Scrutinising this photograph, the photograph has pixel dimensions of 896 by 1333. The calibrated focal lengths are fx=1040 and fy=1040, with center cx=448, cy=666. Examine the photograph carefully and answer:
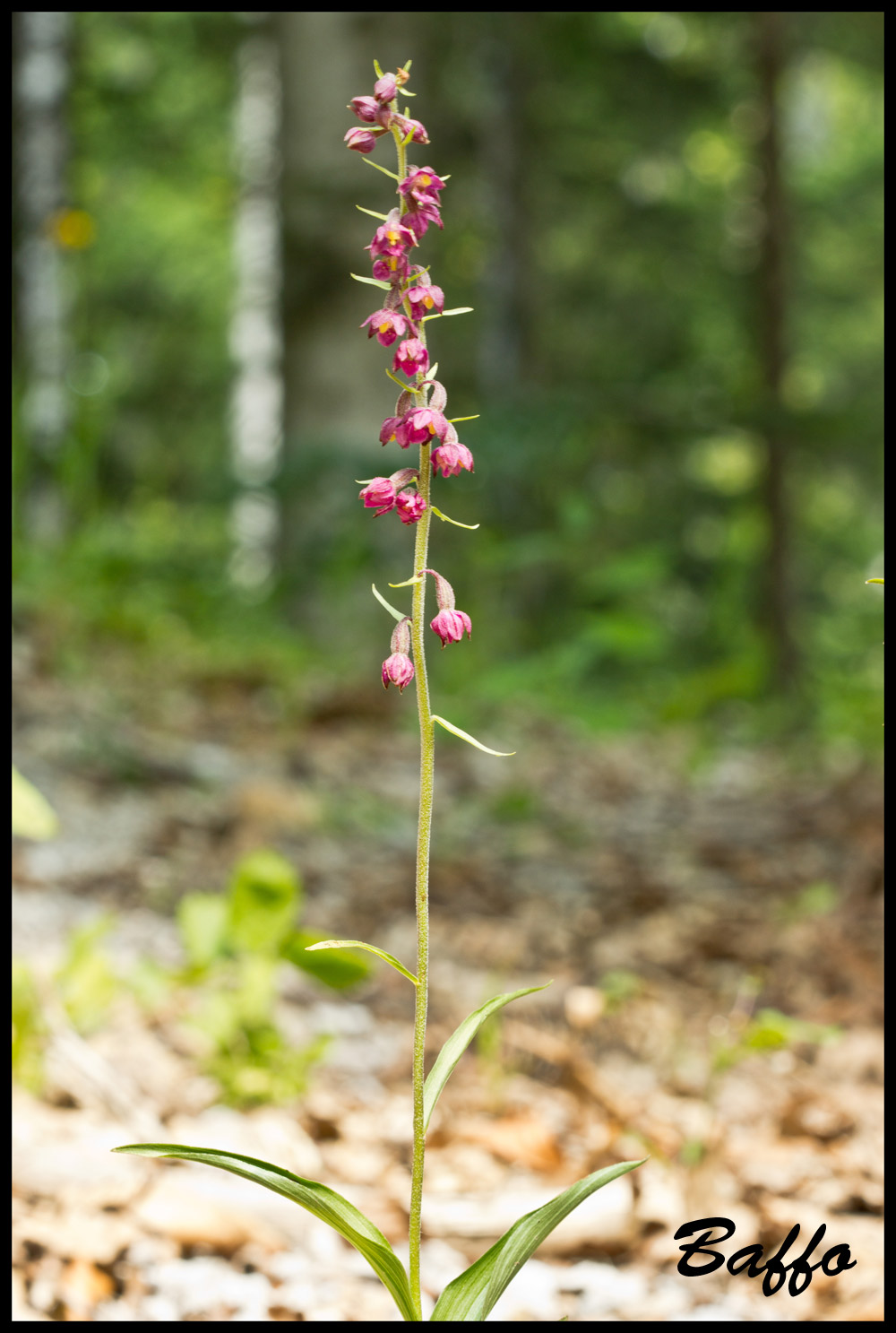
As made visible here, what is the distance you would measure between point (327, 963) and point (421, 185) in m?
1.34

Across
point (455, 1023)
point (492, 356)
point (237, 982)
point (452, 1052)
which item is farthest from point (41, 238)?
point (452, 1052)

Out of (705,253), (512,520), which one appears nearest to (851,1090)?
(512,520)

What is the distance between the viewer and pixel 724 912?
2.98 m

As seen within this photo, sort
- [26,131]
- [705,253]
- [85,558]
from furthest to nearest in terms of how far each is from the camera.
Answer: [705,253] → [26,131] → [85,558]

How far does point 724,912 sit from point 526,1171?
1.40 m

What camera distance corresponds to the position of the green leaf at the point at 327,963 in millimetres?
1849

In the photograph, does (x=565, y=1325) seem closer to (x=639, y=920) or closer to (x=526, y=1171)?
(x=526, y=1171)

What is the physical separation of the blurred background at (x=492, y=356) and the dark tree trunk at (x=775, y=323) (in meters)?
0.02

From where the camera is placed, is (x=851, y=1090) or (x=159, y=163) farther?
(x=159, y=163)

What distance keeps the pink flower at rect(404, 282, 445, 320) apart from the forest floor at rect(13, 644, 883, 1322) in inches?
47.1

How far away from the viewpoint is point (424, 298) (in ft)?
3.36

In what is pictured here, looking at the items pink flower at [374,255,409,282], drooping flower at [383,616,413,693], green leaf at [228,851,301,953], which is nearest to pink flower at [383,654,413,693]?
drooping flower at [383,616,413,693]

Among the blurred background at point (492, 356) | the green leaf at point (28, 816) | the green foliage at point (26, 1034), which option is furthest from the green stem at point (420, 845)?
the blurred background at point (492, 356)

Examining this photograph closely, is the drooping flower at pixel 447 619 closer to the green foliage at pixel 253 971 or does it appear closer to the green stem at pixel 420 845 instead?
the green stem at pixel 420 845
